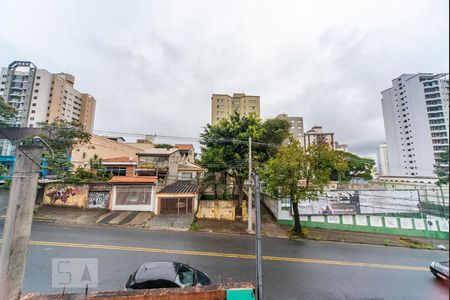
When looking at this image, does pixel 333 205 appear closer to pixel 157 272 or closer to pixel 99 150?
pixel 157 272

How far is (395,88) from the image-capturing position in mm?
52281

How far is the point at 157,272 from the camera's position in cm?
575

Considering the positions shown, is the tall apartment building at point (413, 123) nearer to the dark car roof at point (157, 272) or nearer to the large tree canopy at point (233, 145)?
the large tree canopy at point (233, 145)

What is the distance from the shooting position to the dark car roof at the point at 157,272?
5531 mm

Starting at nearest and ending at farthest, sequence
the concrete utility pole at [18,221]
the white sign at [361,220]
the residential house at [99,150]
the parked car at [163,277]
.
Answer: the concrete utility pole at [18,221] < the parked car at [163,277] < the white sign at [361,220] < the residential house at [99,150]

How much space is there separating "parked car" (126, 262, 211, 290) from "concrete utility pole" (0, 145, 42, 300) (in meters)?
2.58

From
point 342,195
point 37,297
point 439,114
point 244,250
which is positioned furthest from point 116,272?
point 439,114

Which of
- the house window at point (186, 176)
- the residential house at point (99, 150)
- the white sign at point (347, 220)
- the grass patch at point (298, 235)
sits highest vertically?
the residential house at point (99, 150)

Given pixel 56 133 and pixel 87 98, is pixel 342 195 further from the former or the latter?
pixel 87 98

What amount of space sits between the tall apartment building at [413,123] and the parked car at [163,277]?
53195mm

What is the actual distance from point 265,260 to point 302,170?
778cm

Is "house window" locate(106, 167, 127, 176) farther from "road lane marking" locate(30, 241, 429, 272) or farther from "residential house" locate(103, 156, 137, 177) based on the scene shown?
"road lane marking" locate(30, 241, 429, 272)

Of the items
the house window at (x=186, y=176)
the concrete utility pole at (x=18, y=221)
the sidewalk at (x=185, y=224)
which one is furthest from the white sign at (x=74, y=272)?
the house window at (x=186, y=176)

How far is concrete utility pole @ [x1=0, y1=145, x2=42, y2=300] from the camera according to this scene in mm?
4355
